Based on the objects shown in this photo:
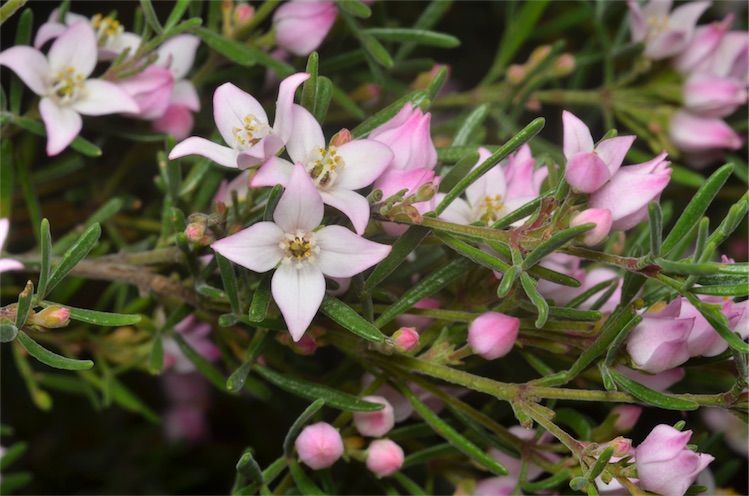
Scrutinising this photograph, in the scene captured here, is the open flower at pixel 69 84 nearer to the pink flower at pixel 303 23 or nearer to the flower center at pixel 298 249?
the pink flower at pixel 303 23

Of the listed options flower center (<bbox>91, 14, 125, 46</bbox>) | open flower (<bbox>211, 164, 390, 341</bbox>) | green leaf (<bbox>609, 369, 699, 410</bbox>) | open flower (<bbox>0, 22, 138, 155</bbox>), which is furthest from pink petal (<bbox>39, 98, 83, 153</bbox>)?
green leaf (<bbox>609, 369, 699, 410</bbox>)

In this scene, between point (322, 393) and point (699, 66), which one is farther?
point (699, 66)

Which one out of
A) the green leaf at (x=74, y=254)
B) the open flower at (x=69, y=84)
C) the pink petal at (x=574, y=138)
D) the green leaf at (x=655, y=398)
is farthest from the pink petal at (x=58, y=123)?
the green leaf at (x=655, y=398)

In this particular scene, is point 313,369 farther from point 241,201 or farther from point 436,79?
point 436,79

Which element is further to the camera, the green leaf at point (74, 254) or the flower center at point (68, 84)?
the flower center at point (68, 84)

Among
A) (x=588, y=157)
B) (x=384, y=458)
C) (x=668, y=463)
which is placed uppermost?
(x=588, y=157)

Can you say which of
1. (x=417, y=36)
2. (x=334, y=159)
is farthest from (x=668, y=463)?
(x=417, y=36)

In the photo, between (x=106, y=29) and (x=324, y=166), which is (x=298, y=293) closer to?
(x=324, y=166)

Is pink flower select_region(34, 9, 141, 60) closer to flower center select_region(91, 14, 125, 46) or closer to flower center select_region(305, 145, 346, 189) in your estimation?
flower center select_region(91, 14, 125, 46)
